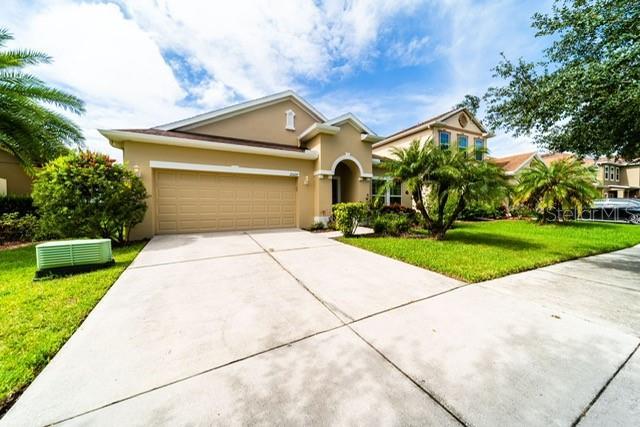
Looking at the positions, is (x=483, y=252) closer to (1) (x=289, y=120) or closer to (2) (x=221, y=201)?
(2) (x=221, y=201)

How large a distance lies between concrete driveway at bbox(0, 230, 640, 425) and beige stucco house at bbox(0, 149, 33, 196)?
1467cm

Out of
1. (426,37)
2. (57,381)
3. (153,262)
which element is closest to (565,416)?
(57,381)

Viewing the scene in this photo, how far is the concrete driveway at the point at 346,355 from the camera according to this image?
173 centimetres

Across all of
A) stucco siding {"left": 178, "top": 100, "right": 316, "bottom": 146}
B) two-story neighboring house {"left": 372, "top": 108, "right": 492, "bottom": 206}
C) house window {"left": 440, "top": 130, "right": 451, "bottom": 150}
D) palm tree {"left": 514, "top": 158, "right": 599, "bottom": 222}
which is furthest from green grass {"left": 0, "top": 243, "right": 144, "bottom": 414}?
house window {"left": 440, "top": 130, "right": 451, "bottom": 150}

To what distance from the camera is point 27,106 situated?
7918 millimetres

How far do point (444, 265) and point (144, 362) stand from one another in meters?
5.36

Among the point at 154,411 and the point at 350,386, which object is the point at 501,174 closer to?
Answer: the point at 350,386

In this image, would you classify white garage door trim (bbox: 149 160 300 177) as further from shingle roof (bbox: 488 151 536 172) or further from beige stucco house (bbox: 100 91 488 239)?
shingle roof (bbox: 488 151 536 172)

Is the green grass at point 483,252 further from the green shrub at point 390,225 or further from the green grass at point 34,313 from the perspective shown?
the green grass at point 34,313

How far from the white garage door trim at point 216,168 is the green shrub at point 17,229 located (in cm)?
480

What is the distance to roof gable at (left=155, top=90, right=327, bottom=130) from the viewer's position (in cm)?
1095

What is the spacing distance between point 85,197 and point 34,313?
484cm

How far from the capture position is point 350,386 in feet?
6.40

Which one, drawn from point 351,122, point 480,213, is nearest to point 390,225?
point 351,122
